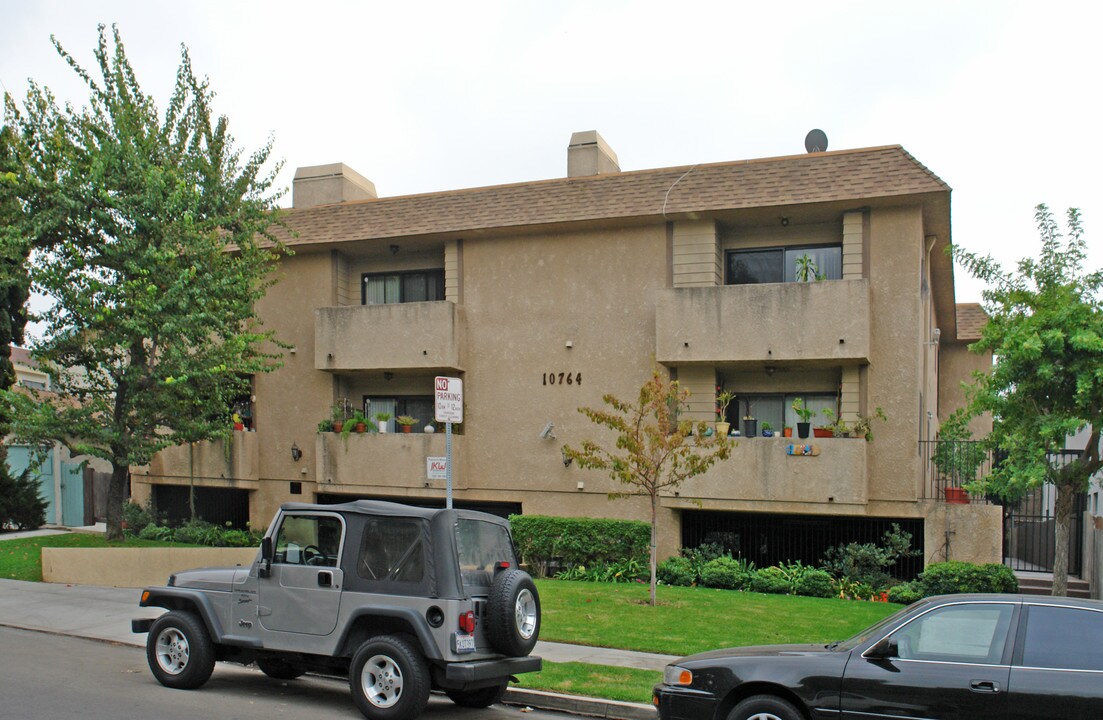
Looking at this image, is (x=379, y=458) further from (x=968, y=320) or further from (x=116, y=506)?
(x=968, y=320)

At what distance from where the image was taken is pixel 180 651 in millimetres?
9750

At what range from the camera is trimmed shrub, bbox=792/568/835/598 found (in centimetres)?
1694

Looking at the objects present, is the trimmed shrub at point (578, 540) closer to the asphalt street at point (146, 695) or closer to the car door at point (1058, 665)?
the asphalt street at point (146, 695)

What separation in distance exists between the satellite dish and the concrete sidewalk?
45.2 feet

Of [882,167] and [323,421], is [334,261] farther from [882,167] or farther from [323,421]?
[882,167]

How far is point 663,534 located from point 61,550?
36.2 ft

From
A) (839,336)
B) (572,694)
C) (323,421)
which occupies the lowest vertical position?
(572,694)

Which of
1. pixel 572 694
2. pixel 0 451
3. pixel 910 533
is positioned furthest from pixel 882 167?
pixel 0 451

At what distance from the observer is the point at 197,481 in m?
23.8

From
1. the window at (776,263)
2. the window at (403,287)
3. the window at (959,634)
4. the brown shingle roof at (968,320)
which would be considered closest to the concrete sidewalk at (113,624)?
the window at (959,634)

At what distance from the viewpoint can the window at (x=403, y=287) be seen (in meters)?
22.9

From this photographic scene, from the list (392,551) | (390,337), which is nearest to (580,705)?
(392,551)

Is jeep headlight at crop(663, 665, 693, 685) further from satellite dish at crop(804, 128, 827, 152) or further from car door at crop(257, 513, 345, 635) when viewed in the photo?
satellite dish at crop(804, 128, 827, 152)

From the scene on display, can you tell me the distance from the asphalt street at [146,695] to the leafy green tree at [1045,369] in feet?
25.0
